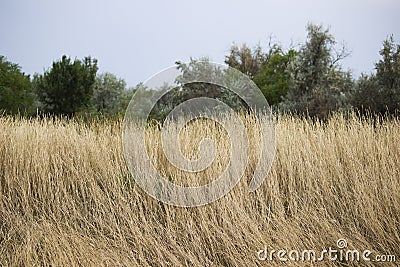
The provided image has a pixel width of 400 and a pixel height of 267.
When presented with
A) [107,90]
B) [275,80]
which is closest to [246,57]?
[275,80]

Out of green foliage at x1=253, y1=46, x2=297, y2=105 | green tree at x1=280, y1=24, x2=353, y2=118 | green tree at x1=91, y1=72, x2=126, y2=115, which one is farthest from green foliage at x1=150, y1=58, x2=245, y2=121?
green tree at x1=91, y1=72, x2=126, y2=115

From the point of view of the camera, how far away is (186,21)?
11.2 metres

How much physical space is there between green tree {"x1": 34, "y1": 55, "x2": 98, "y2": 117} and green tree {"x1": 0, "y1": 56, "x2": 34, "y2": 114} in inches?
26.1

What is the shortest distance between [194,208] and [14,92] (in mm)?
15326

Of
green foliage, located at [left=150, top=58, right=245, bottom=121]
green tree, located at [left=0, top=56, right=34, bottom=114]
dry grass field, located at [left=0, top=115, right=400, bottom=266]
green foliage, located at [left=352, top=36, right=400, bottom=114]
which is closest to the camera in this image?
dry grass field, located at [left=0, top=115, right=400, bottom=266]

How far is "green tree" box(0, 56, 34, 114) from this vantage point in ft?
51.3

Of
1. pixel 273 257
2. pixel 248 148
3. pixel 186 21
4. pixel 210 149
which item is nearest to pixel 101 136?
pixel 210 149

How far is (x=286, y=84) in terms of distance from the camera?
13.1 meters

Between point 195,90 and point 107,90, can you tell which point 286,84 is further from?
point 107,90

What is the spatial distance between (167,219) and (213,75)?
5753mm

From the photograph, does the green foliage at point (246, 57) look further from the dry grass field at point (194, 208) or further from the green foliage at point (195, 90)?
the dry grass field at point (194, 208)

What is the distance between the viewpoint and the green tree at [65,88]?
16.5m

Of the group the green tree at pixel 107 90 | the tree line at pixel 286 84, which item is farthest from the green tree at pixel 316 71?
the green tree at pixel 107 90

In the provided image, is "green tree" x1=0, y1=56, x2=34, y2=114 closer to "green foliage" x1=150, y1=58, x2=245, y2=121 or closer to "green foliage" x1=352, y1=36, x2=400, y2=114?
"green foliage" x1=150, y1=58, x2=245, y2=121
